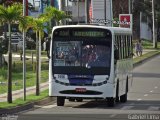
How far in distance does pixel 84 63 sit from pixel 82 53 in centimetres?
39

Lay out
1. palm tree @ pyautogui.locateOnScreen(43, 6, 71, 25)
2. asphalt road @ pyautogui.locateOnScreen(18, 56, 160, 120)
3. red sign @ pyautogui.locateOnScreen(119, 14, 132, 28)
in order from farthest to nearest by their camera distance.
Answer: red sign @ pyautogui.locateOnScreen(119, 14, 132, 28) → palm tree @ pyautogui.locateOnScreen(43, 6, 71, 25) → asphalt road @ pyautogui.locateOnScreen(18, 56, 160, 120)

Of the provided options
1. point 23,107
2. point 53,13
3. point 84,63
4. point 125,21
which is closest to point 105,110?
point 84,63

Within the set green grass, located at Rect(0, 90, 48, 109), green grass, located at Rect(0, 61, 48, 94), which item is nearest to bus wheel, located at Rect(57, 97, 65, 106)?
green grass, located at Rect(0, 90, 48, 109)

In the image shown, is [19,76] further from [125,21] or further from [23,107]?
[23,107]

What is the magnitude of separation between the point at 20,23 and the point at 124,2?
265ft

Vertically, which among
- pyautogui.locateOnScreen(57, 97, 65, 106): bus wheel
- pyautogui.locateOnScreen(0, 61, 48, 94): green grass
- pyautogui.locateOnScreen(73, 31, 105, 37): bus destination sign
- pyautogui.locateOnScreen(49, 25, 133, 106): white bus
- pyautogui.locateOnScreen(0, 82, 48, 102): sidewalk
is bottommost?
pyautogui.locateOnScreen(0, 61, 48, 94): green grass

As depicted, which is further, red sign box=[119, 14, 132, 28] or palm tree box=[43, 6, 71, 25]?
red sign box=[119, 14, 132, 28]

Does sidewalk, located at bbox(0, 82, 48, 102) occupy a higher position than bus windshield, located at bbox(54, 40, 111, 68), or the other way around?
bus windshield, located at bbox(54, 40, 111, 68)

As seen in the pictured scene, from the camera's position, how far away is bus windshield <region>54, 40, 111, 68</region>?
930 inches

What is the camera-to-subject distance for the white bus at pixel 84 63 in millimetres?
→ 23234

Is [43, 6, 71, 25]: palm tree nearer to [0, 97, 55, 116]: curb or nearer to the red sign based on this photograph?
[0, 97, 55, 116]: curb

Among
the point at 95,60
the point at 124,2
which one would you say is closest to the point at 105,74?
the point at 95,60

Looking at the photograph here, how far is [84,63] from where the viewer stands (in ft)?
77.4

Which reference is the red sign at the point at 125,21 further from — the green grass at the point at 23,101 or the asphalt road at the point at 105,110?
the green grass at the point at 23,101
